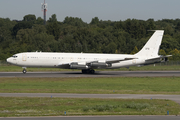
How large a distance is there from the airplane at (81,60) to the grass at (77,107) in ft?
99.3

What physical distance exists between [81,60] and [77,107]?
3586cm

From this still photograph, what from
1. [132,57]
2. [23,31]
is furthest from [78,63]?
[23,31]

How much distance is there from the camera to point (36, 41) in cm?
13525

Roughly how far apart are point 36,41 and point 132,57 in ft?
269

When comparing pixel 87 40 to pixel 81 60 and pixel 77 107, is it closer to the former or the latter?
pixel 81 60

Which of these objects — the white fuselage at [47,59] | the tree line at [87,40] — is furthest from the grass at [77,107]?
the tree line at [87,40]

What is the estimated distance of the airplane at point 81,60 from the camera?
56.4 m

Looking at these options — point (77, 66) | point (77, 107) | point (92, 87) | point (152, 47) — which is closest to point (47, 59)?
point (77, 66)

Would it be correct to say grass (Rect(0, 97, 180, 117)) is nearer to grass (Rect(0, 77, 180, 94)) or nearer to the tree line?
grass (Rect(0, 77, 180, 94))

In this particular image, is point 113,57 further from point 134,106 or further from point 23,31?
point 23,31

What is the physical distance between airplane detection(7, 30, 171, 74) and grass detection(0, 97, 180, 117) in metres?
30.3

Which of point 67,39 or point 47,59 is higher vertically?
point 67,39

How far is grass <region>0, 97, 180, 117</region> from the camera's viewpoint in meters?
20.6

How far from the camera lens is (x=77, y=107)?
74.0 feet
